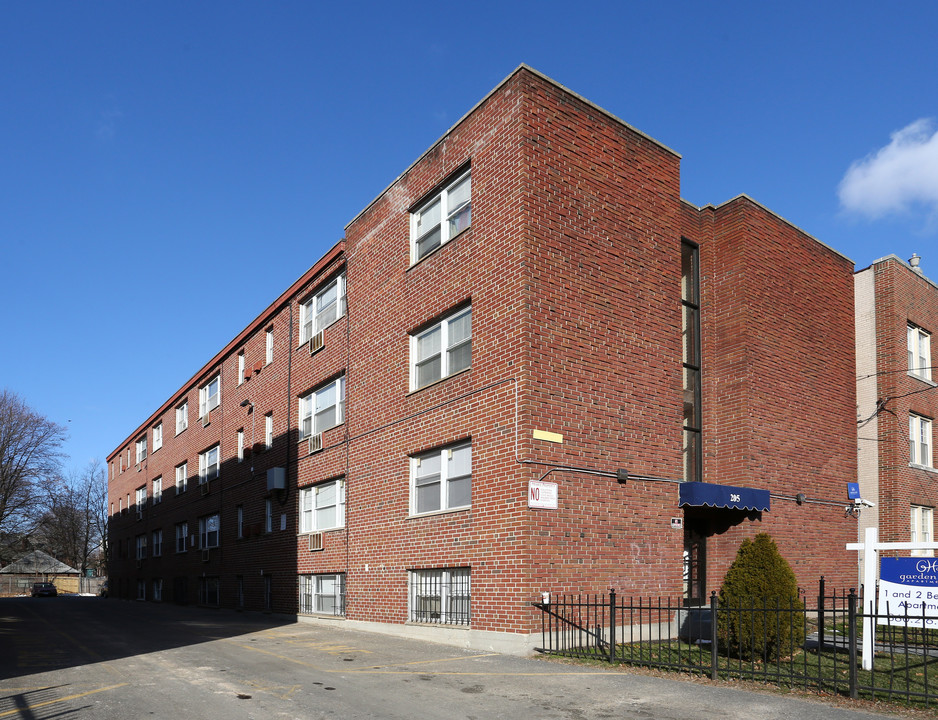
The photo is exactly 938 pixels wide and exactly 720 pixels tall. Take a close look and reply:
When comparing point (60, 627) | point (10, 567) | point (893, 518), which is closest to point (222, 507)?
point (60, 627)

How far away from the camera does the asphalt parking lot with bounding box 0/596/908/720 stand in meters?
9.82

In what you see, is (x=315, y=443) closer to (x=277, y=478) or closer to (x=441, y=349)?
(x=277, y=478)

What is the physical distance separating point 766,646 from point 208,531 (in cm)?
2676

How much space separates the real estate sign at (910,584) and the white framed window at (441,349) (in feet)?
28.0

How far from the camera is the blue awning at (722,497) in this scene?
17.5m

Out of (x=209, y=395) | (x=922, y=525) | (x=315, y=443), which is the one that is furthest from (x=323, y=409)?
(x=922, y=525)

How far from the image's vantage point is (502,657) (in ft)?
47.5

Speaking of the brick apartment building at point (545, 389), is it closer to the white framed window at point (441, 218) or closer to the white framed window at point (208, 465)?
the white framed window at point (441, 218)

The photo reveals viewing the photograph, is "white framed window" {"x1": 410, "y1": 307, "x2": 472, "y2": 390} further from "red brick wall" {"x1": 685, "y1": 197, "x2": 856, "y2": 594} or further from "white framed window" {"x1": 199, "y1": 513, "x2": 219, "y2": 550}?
"white framed window" {"x1": 199, "y1": 513, "x2": 219, "y2": 550}

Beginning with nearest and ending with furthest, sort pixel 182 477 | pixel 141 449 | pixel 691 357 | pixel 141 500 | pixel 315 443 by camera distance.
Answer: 1. pixel 691 357
2. pixel 315 443
3. pixel 182 477
4. pixel 141 500
5. pixel 141 449

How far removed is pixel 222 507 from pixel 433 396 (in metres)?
17.4

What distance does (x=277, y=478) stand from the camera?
2623 centimetres

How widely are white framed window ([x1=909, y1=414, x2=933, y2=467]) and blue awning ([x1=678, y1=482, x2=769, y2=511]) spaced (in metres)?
8.60

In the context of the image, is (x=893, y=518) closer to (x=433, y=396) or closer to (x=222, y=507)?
(x=433, y=396)
